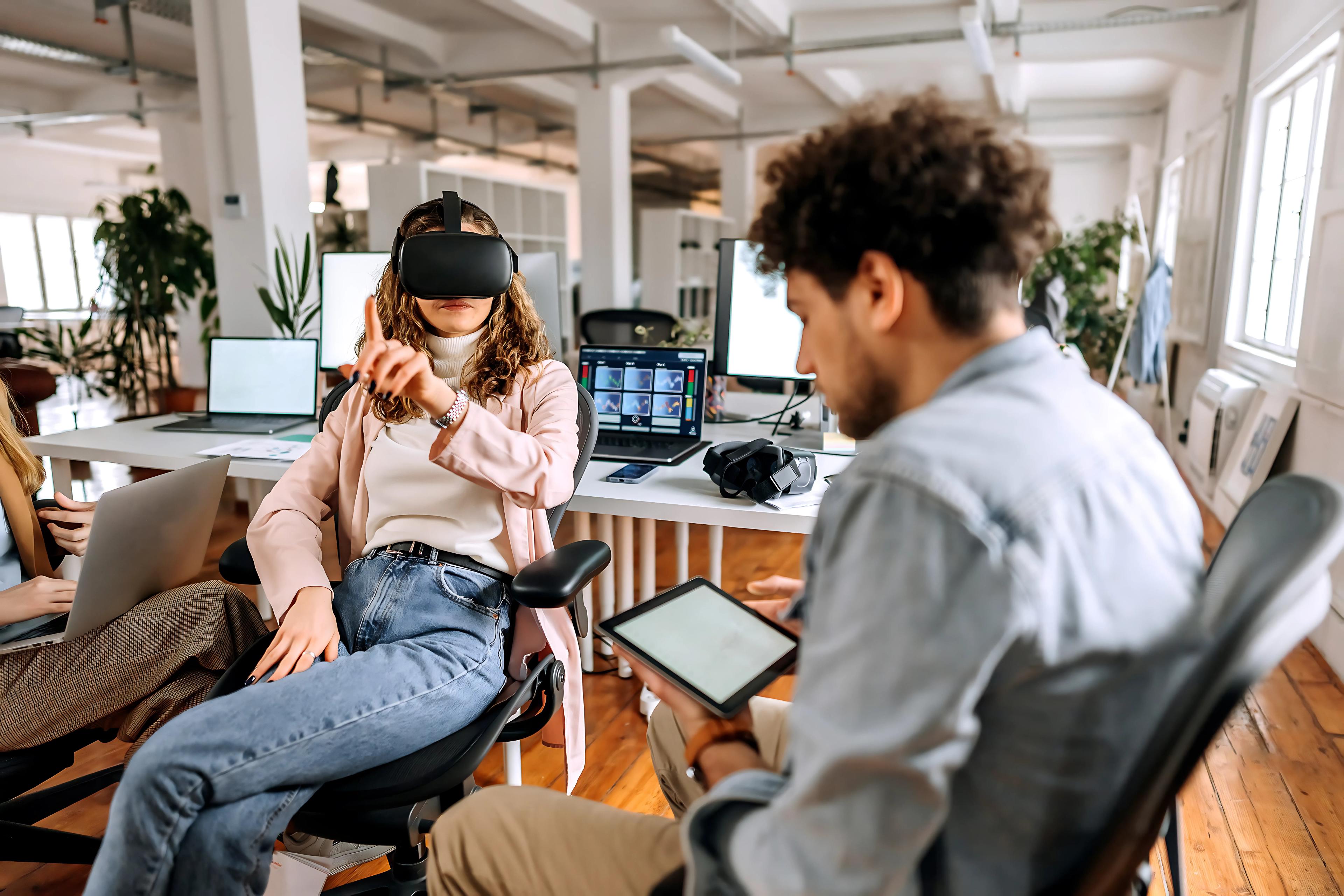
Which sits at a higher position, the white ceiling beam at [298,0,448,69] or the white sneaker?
the white ceiling beam at [298,0,448,69]

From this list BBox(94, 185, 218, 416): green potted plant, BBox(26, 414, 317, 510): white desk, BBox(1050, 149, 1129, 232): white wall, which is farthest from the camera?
BBox(1050, 149, 1129, 232): white wall

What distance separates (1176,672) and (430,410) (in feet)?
3.20

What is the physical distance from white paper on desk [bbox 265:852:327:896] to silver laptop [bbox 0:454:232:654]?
48 centimetres

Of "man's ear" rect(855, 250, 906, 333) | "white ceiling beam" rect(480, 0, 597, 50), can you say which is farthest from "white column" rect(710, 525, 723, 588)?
"white ceiling beam" rect(480, 0, 597, 50)

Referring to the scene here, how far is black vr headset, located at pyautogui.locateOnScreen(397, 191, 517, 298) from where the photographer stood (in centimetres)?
128

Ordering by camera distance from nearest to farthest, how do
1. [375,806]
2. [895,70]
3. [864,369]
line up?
1. [864,369]
2. [375,806]
3. [895,70]

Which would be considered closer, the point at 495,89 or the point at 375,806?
the point at 375,806

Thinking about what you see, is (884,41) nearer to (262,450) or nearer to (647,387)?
(647,387)

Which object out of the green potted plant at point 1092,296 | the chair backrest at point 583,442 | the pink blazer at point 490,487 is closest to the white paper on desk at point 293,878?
the pink blazer at point 490,487

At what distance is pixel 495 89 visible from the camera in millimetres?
8461

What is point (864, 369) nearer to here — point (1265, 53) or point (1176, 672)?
point (1176, 672)

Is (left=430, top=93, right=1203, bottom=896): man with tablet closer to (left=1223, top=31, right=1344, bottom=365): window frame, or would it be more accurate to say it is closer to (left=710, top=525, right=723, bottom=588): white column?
(left=710, top=525, right=723, bottom=588): white column

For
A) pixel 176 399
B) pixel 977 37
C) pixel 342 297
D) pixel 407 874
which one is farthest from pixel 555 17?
pixel 407 874

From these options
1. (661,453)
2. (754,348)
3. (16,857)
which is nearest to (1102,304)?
(754,348)
